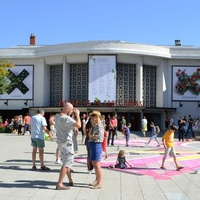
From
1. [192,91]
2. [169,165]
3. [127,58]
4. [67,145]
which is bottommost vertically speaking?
[169,165]

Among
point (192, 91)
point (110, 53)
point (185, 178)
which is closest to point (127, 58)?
point (110, 53)

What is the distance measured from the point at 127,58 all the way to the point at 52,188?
2868cm

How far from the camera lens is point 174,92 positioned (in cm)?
3659

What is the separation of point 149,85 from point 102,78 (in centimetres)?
549

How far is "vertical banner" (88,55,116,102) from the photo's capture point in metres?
34.1

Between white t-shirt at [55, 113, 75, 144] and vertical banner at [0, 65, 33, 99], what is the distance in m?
30.5

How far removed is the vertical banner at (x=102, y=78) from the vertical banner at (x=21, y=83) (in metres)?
6.95

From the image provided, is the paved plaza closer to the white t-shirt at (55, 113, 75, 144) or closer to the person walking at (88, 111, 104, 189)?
the person walking at (88, 111, 104, 189)

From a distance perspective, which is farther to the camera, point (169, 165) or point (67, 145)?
point (169, 165)

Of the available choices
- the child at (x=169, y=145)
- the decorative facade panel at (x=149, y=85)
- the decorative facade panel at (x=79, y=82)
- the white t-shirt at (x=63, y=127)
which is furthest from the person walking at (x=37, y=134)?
the decorative facade panel at (x=149, y=85)

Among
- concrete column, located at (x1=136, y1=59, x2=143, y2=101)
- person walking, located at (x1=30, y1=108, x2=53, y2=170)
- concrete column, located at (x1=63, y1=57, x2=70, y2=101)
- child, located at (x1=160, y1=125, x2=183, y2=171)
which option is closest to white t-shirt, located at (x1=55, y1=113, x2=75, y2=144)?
person walking, located at (x1=30, y1=108, x2=53, y2=170)

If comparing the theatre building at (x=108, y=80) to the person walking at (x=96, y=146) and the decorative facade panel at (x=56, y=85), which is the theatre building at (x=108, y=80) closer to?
the decorative facade panel at (x=56, y=85)

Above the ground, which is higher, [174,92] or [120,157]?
[174,92]

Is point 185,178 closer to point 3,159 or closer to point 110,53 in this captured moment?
point 3,159
